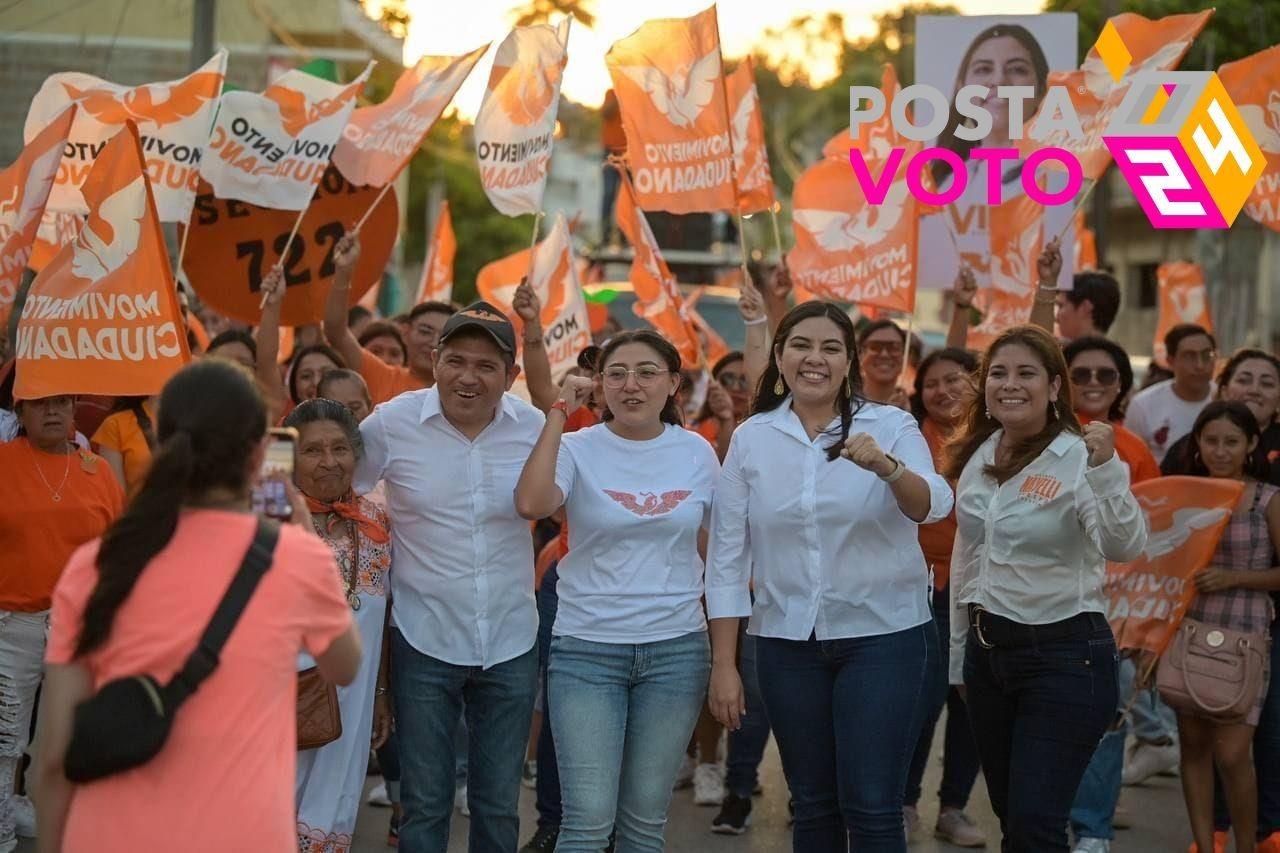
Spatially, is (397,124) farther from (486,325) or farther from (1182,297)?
(1182,297)

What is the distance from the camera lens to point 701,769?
8.36 meters

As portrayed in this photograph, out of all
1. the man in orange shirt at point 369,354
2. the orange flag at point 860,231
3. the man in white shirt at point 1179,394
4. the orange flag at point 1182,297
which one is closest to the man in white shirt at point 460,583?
the man in orange shirt at point 369,354

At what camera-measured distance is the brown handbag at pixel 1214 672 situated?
22.6 feet

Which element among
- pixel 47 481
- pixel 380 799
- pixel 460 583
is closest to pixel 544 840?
pixel 380 799

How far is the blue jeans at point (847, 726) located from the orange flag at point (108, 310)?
2.56 m

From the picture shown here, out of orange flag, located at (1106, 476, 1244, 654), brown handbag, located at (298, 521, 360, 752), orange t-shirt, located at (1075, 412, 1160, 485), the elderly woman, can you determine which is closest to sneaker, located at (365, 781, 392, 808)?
the elderly woman

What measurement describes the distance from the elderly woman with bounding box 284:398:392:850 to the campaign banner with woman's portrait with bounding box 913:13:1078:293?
15.9 feet

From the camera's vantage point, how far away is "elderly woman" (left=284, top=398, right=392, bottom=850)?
564 cm

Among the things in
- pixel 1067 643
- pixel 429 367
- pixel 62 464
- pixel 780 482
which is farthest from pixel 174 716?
pixel 429 367

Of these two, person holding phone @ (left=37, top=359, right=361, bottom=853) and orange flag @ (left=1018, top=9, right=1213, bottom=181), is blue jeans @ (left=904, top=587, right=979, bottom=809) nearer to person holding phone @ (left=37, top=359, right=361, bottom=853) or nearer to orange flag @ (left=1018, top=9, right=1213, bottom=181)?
orange flag @ (left=1018, top=9, right=1213, bottom=181)

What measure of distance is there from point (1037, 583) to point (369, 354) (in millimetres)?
3943

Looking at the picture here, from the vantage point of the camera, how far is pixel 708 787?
27.2 ft

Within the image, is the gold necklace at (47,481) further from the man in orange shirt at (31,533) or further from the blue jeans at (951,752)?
the blue jeans at (951,752)

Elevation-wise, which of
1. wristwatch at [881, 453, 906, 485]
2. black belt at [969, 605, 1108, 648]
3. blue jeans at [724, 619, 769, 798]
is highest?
wristwatch at [881, 453, 906, 485]
